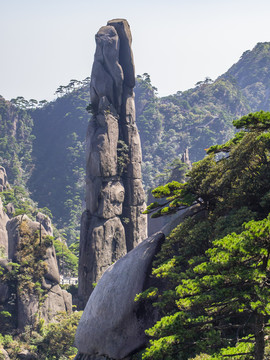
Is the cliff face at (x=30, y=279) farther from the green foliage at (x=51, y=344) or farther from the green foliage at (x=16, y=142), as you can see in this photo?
the green foliage at (x=16, y=142)

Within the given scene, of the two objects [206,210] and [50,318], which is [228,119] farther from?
[206,210]

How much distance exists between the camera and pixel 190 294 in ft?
35.2

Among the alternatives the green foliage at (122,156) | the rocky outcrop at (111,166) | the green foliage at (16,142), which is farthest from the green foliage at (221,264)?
the green foliage at (16,142)

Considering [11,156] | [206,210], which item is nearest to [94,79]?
[206,210]

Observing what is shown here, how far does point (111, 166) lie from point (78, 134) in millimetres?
99910

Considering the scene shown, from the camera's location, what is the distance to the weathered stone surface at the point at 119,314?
1736cm

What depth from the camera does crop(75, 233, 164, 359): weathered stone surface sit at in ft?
57.0

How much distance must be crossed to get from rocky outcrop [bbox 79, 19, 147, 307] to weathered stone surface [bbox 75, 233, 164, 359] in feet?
67.8

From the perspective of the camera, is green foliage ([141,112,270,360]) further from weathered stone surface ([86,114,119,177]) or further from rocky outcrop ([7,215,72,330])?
weathered stone surface ([86,114,119,177])

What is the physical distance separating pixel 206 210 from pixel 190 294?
9.41 m

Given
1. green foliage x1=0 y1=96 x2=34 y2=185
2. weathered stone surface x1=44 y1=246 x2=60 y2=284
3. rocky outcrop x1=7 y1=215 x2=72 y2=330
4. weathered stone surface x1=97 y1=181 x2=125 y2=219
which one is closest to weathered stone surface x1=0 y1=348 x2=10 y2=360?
rocky outcrop x1=7 y1=215 x2=72 y2=330

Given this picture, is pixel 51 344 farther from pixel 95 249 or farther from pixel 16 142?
pixel 16 142

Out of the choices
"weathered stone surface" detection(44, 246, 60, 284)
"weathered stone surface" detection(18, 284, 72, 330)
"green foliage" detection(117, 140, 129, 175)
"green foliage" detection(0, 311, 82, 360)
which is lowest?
"green foliage" detection(0, 311, 82, 360)

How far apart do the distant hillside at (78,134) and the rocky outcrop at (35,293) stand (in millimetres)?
61778
